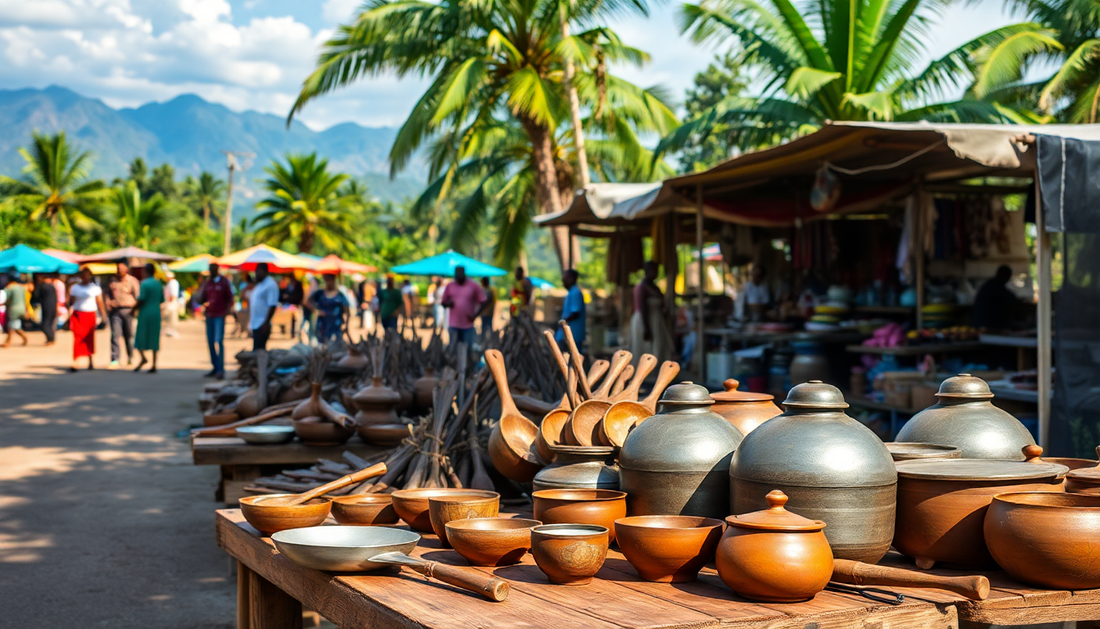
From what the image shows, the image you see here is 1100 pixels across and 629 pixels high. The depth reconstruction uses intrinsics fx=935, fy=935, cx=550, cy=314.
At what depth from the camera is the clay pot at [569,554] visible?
6.75ft

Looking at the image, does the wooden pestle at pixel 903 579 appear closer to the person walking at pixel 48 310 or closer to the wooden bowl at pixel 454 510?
the wooden bowl at pixel 454 510

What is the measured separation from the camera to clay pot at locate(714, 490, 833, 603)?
1.87m

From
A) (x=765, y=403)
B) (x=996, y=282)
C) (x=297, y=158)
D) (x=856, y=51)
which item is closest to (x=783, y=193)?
(x=996, y=282)

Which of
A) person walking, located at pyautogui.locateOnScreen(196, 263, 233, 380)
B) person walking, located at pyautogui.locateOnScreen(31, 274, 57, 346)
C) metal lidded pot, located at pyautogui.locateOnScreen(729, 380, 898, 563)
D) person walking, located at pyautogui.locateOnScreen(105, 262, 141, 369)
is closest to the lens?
metal lidded pot, located at pyautogui.locateOnScreen(729, 380, 898, 563)

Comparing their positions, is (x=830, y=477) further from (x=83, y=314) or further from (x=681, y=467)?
(x=83, y=314)

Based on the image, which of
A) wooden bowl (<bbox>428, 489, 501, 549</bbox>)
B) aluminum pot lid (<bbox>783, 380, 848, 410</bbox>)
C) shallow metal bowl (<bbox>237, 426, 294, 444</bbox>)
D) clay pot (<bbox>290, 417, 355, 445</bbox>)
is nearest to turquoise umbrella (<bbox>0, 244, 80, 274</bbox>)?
shallow metal bowl (<bbox>237, 426, 294, 444</bbox>)

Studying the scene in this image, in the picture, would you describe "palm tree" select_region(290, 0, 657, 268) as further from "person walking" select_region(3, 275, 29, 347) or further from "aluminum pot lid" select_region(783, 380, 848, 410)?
"aluminum pot lid" select_region(783, 380, 848, 410)

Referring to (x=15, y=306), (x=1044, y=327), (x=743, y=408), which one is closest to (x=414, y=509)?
(x=743, y=408)

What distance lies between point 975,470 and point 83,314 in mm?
14258

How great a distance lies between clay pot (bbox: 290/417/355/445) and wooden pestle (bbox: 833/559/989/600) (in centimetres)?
324

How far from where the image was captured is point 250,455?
15.7 ft

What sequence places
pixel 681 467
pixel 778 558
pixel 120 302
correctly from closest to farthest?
pixel 778 558, pixel 681 467, pixel 120 302

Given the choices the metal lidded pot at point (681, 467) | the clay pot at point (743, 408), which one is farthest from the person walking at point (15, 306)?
the metal lidded pot at point (681, 467)

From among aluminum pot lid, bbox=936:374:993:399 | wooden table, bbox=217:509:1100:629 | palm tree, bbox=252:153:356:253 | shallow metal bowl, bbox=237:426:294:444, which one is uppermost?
palm tree, bbox=252:153:356:253
